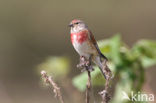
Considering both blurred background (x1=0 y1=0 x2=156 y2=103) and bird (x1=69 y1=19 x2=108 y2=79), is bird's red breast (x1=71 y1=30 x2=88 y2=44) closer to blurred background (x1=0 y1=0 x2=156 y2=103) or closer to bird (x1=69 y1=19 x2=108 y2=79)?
bird (x1=69 y1=19 x2=108 y2=79)

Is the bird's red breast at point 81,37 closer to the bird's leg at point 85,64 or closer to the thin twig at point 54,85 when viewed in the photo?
the bird's leg at point 85,64

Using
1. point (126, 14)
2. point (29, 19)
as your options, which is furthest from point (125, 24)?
point (29, 19)

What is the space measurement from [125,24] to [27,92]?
11.2ft

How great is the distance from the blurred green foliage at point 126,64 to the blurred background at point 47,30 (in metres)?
4.99

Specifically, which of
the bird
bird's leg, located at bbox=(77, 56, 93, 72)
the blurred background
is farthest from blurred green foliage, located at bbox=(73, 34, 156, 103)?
the blurred background

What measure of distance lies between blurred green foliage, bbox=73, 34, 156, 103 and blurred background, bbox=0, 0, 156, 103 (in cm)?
499

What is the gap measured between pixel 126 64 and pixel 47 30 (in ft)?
28.4

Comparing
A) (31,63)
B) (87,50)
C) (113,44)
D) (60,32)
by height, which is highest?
(60,32)

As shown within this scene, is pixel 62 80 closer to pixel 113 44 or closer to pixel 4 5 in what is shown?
pixel 113 44

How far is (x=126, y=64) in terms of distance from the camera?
338cm

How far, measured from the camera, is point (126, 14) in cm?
1273

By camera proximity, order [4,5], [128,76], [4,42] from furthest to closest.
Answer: [4,5]
[4,42]
[128,76]

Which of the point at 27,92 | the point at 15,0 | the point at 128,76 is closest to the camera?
the point at 128,76

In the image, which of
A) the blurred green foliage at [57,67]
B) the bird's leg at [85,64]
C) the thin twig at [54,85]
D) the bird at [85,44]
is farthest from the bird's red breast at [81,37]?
the blurred green foliage at [57,67]
